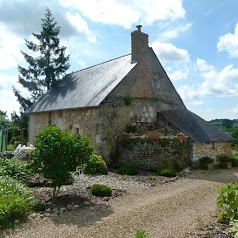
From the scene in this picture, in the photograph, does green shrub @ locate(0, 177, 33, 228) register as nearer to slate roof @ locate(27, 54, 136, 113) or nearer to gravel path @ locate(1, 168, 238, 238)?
gravel path @ locate(1, 168, 238, 238)

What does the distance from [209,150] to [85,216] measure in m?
9.58

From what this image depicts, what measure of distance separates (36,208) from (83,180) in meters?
3.53

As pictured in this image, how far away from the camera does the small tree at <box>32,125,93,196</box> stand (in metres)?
8.07

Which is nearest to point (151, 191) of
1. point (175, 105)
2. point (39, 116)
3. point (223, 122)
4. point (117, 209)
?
point (117, 209)

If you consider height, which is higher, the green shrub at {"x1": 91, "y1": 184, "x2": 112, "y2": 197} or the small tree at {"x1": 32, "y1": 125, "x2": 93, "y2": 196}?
the small tree at {"x1": 32, "y1": 125, "x2": 93, "y2": 196}

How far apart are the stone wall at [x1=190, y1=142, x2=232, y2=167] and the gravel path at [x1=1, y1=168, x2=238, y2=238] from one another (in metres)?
4.26

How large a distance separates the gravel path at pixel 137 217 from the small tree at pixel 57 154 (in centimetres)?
122

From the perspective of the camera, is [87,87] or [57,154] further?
[87,87]

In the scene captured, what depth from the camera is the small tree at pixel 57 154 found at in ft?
26.5

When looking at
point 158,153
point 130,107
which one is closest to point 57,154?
point 158,153

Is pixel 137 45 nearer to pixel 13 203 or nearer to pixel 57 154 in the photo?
pixel 57 154

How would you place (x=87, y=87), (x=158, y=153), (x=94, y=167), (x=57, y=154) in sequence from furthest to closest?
(x=87, y=87)
(x=158, y=153)
(x=94, y=167)
(x=57, y=154)

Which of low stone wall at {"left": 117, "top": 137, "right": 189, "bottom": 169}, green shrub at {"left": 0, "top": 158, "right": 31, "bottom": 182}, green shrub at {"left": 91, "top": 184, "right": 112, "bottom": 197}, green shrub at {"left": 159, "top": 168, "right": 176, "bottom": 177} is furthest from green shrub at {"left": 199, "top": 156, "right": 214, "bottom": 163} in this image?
green shrub at {"left": 0, "top": 158, "right": 31, "bottom": 182}

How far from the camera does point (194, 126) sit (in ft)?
52.7
